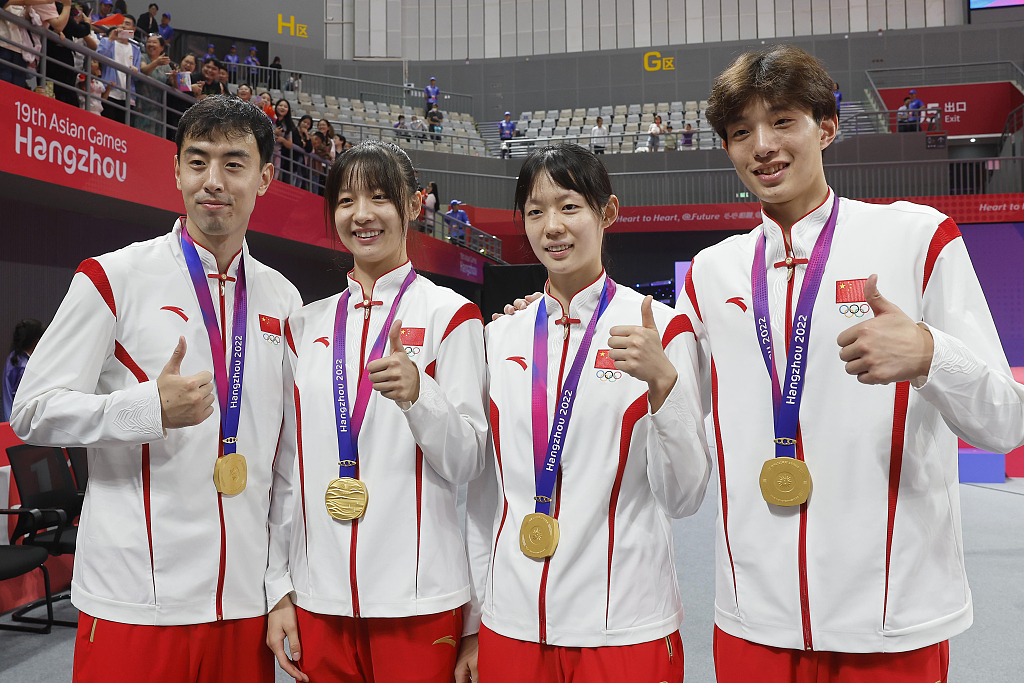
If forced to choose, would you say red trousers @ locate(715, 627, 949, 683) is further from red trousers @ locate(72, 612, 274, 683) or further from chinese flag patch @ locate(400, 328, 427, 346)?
red trousers @ locate(72, 612, 274, 683)

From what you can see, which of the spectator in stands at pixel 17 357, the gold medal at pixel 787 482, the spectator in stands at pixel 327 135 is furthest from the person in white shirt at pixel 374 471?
the spectator in stands at pixel 327 135

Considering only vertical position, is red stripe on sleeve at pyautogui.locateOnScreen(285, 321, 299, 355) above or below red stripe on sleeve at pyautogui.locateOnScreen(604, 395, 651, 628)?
above

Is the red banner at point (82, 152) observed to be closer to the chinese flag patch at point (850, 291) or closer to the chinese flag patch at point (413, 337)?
the chinese flag patch at point (413, 337)

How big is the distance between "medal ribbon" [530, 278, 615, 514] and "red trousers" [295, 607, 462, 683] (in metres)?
0.41

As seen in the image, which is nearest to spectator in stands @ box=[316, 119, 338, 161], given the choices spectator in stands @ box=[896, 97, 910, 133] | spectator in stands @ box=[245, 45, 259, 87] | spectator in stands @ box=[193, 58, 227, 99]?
spectator in stands @ box=[193, 58, 227, 99]

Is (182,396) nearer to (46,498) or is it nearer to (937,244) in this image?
(937,244)

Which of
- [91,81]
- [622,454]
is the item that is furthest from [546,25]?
[622,454]

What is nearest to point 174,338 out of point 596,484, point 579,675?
point 596,484

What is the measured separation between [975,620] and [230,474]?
4227 millimetres

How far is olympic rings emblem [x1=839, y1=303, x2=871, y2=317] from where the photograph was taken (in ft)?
4.74

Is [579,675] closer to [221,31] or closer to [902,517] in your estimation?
[902,517]

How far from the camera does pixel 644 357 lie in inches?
55.6

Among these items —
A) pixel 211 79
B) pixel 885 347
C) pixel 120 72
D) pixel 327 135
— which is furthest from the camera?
pixel 327 135

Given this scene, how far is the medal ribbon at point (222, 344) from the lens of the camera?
1782 millimetres
